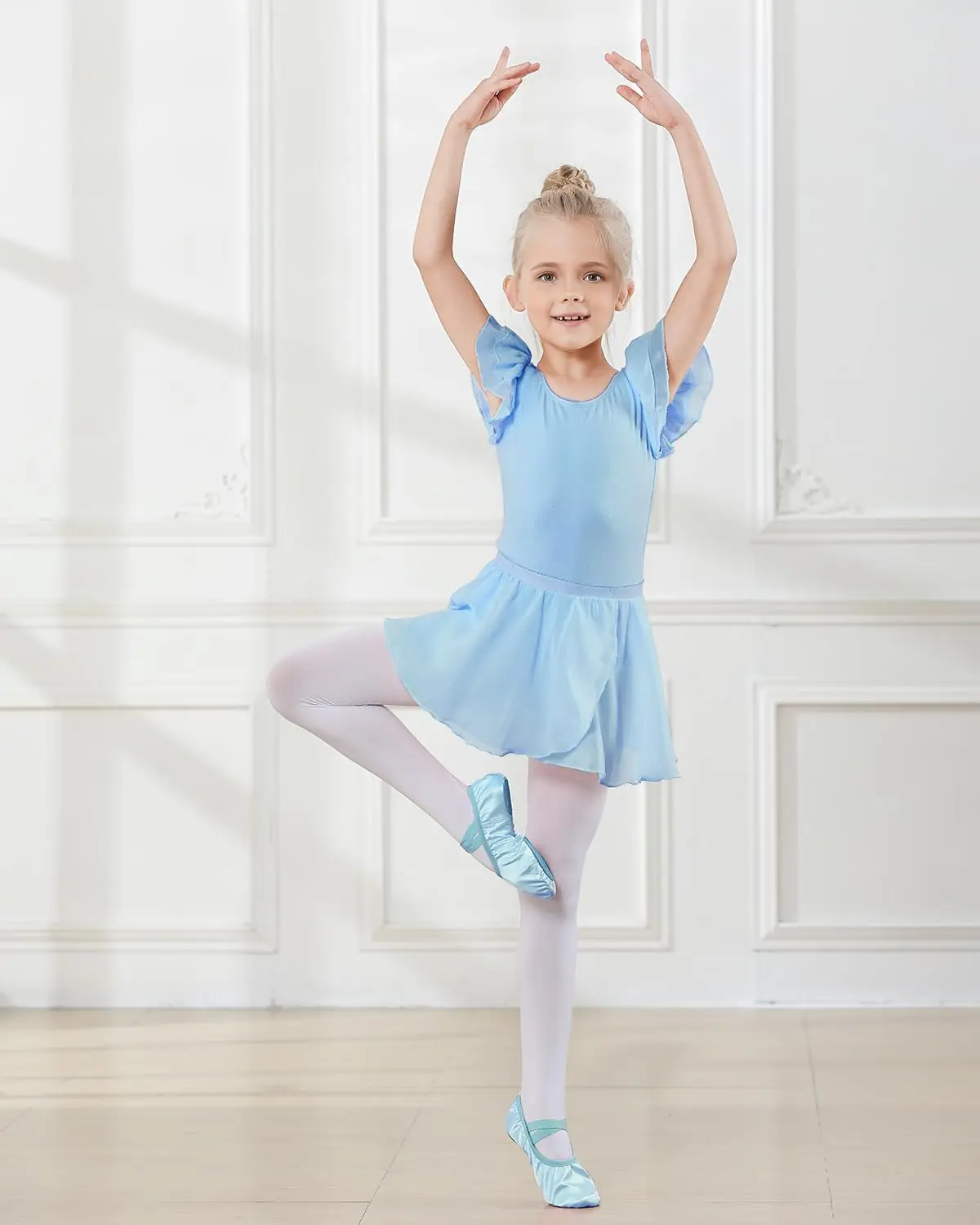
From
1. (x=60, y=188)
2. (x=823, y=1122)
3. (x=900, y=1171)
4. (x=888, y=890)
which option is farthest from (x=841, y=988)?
(x=60, y=188)

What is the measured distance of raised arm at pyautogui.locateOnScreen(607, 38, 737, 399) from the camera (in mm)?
1914

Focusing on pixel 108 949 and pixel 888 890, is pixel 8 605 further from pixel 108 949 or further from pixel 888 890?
pixel 888 890

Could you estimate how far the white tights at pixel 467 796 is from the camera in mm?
1934

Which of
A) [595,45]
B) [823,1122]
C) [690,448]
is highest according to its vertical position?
[595,45]

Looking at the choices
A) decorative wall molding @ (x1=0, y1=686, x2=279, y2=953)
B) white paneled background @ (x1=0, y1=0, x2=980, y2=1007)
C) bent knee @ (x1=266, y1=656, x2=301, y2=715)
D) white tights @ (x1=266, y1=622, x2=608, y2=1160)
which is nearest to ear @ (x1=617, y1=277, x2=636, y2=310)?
white tights @ (x1=266, y1=622, x2=608, y2=1160)

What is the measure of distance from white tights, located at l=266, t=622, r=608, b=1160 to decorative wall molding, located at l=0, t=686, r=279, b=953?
1242mm

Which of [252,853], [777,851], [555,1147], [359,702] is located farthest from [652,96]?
[252,853]

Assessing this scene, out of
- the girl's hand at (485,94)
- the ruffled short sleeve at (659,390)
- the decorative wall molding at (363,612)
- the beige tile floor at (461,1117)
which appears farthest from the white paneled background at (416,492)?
the girl's hand at (485,94)

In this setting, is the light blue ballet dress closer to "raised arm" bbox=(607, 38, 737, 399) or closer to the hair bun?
"raised arm" bbox=(607, 38, 737, 399)

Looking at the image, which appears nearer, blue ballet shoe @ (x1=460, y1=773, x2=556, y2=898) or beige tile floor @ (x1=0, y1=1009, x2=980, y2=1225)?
blue ballet shoe @ (x1=460, y1=773, x2=556, y2=898)

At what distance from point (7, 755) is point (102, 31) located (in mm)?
1582

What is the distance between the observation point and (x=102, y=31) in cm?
322

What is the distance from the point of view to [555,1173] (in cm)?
197

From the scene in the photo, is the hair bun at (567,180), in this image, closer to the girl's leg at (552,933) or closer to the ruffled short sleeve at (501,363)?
the ruffled short sleeve at (501,363)
